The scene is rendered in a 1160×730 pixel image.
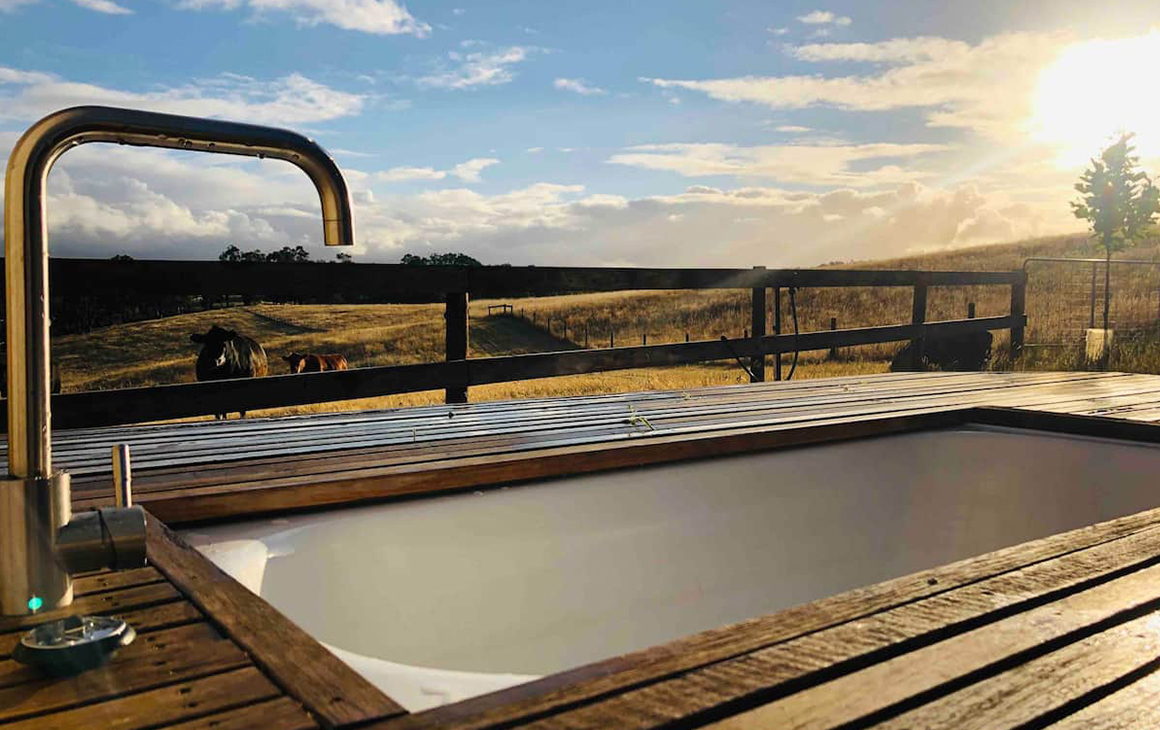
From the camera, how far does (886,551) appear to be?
9.20 feet

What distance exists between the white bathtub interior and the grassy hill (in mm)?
11948

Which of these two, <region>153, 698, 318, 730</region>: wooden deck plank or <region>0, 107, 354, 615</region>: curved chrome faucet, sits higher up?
<region>0, 107, 354, 615</region>: curved chrome faucet

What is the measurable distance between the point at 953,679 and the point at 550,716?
406 mm

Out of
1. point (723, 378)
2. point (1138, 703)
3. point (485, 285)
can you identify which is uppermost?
point (485, 285)

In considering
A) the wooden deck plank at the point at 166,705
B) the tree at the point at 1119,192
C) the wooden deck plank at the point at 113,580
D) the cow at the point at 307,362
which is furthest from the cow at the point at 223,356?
the tree at the point at 1119,192

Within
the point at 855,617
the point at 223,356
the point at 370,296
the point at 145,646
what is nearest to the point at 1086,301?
the point at 223,356

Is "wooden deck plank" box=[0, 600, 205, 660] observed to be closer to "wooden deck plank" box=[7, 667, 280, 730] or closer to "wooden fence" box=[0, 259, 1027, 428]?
"wooden deck plank" box=[7, 667, 280, 730]

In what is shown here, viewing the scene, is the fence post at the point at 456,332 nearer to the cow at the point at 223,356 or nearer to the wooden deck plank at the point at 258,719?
the wooden deck plank at the point at 258,719

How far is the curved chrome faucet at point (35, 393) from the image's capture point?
0.98 meters

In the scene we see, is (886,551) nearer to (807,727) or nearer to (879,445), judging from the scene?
(879,445)

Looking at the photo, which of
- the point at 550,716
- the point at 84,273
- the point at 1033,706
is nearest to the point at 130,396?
the point at 84,273

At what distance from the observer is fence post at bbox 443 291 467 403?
387cm

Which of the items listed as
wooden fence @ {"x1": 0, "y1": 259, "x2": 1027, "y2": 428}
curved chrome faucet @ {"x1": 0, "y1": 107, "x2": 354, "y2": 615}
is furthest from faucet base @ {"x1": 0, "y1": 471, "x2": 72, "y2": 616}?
wooden fence @ {"x1": 0, "y1": 259, "x2": 1027, "y2": 428}

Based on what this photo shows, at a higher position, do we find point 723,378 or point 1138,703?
point 1138,703
